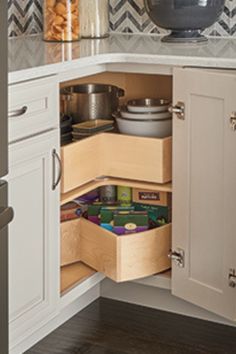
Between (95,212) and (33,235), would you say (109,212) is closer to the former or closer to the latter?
(95,212)

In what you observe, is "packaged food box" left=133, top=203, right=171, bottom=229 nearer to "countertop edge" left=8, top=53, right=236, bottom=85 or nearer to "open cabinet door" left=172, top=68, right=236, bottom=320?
"open cabinet door" left=172, top=68, right=236, bottom=320

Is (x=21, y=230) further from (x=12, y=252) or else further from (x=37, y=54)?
(x=37, y=54)

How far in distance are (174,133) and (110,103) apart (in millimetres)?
373

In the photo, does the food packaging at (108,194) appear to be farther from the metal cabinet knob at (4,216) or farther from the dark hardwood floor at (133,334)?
the metal cabinet knob at (4,216)

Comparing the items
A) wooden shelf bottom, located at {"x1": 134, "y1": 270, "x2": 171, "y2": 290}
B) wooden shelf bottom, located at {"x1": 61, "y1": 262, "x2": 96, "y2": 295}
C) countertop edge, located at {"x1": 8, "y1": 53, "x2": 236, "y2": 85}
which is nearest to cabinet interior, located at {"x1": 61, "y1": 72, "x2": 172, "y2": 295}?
wooden shelf bottom, located at {"x1": 61, "y1": 262, "x2": 96, "y2": 295}

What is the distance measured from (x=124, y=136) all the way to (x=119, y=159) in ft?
0.28

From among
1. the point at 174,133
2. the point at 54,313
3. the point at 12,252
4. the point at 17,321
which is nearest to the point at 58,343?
the point at 54,313

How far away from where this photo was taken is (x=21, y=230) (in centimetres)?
229

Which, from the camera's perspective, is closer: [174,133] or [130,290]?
[174,133]

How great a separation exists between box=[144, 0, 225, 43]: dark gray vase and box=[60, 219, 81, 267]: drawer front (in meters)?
0.77

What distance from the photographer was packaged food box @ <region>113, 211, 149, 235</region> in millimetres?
2697

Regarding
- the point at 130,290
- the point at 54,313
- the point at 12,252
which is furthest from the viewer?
the point at 130,290

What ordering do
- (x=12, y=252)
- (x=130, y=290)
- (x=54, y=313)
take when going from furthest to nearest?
(x=130, y=290)
(x=54, y=313)
(x=12, y=252)

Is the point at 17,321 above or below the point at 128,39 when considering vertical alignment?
below
